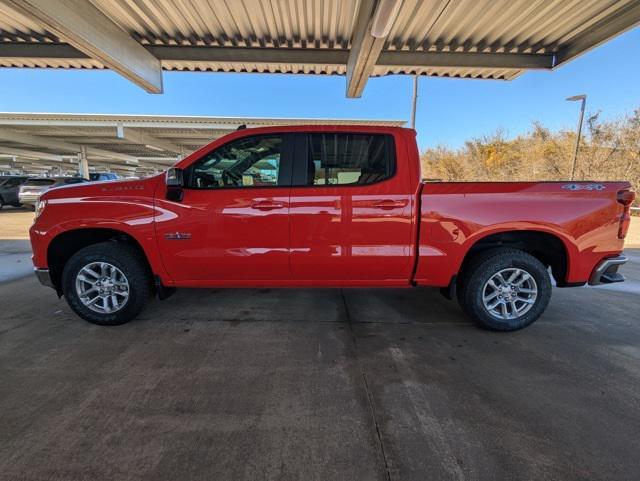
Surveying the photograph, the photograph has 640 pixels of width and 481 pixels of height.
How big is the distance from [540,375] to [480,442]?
1.11 meters

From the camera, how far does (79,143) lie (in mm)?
26812

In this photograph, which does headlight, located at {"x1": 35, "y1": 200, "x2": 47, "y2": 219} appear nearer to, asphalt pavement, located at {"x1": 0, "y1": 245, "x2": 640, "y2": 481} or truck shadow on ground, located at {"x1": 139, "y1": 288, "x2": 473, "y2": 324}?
asphalt pavement, located at {"x1": 0, "y1": 245, "x2": 640, "y2": 481}

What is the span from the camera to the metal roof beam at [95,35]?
456cm

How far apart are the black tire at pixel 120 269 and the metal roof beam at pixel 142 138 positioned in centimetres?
1980

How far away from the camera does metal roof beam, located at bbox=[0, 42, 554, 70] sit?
6.34m

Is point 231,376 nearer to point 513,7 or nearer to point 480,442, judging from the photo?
point 480,442

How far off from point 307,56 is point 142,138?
20.5m

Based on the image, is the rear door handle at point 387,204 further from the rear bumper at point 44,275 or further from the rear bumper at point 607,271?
the rear bumper at point 44,275

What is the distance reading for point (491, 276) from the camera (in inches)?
134

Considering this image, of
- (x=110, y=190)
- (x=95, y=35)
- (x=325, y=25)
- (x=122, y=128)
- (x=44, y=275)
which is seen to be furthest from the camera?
(x=122, y=128)

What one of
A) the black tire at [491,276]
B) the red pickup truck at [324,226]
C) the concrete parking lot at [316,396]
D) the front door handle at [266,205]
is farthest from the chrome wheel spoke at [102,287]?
the black tire at [491,276]

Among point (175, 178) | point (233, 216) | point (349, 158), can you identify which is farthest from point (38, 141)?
point (349, 158)

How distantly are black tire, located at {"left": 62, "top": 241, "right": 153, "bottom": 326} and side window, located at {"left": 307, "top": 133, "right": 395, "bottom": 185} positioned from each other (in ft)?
6.64

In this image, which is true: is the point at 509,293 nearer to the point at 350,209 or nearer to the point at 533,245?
the point at 533,245
